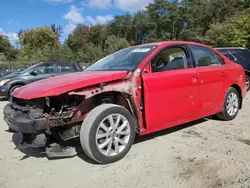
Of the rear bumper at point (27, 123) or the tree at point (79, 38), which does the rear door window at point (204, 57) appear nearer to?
the rear bumper at point (27, 123)

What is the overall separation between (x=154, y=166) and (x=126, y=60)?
1.77 metres

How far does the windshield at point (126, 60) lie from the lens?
399cm

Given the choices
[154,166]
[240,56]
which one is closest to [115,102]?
[154,166]

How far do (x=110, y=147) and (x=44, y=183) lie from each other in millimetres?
927

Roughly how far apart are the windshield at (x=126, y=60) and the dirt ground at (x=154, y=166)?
1.28 metres

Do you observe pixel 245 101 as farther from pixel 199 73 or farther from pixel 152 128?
pixel 152 128

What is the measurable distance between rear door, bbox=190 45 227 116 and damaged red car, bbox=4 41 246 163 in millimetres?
19

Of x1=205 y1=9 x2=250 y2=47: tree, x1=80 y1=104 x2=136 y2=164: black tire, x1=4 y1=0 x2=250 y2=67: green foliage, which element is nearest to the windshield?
x1=80 y1=104 x2=136 y2=164: black tire

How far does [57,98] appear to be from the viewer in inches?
135

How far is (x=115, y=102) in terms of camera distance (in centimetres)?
382

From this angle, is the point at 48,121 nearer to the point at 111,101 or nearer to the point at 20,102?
the point at 20,102

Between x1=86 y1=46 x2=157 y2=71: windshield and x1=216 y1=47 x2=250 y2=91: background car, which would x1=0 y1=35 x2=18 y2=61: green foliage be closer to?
x1=216 y1=47 x2=250 y2=91: background car

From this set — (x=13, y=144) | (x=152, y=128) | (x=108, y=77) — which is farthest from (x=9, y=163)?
(x=152, y=128)

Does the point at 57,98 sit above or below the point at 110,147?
above
